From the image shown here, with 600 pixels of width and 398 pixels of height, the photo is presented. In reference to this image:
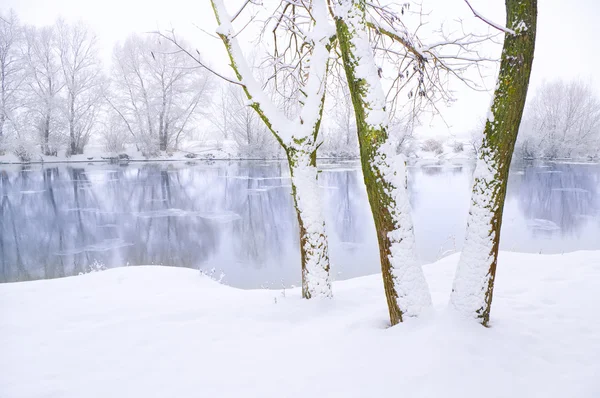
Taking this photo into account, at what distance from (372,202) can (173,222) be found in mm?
11331

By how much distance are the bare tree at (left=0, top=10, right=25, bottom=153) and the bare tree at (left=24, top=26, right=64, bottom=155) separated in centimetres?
110

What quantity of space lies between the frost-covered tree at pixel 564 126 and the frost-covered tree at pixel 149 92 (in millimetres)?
36851

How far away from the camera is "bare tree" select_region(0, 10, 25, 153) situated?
31.8 meters

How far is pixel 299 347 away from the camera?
9.90ft

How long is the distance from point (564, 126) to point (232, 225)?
41287 mm

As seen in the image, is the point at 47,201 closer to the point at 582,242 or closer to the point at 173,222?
the point at 173,222

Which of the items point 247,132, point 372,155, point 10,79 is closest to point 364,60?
point 372,155

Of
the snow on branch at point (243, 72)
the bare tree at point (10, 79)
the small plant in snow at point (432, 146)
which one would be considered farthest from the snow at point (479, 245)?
the small plant in snow at point (432, 146)

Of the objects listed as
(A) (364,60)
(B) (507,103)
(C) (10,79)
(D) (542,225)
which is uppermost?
(C) (10,79)

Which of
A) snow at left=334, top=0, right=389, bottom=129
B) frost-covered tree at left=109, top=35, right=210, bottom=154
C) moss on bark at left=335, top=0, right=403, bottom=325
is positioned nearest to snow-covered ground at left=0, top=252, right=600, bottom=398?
moss on bark at left=335, top=0, right=403, bottom=325

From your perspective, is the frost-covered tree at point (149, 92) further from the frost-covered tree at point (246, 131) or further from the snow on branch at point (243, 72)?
the snow on branch at point (243, 72)

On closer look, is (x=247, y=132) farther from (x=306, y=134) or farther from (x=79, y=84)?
(x=306, y=134)

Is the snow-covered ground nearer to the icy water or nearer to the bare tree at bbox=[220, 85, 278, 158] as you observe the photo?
the icy water

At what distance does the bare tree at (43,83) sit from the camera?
3506 centimetres
